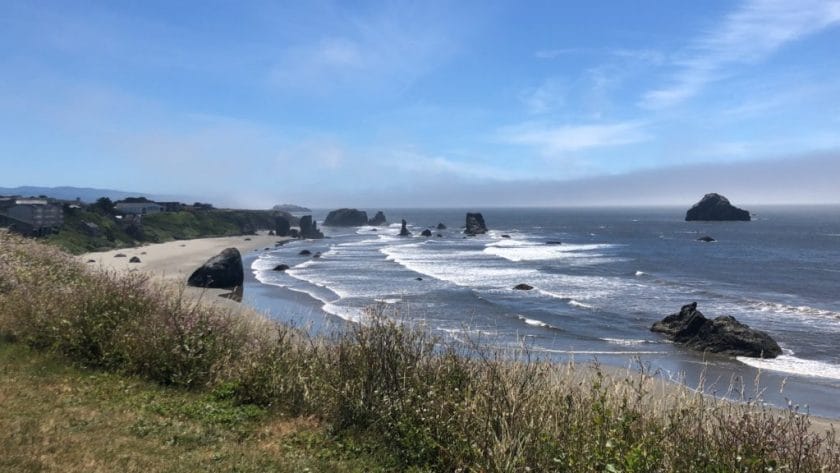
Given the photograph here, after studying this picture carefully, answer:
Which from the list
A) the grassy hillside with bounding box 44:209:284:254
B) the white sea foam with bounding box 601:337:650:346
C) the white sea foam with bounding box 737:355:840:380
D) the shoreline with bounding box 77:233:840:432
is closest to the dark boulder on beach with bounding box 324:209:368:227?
the grassy hillside with bounding box 44:209:284:254

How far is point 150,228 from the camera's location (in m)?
94.9

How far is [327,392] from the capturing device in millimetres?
8352

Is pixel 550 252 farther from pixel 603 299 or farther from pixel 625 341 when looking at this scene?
pixel 625 341

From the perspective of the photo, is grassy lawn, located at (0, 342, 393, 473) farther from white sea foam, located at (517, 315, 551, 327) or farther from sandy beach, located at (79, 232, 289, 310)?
sandy beach, located at (79, 232, 289, 310)

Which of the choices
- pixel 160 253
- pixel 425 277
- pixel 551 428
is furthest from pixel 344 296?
pixel 160 253

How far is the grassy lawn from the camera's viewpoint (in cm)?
612

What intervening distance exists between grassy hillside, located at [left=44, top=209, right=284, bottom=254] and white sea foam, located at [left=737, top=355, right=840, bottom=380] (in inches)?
1826

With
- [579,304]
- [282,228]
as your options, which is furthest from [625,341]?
[282,228]

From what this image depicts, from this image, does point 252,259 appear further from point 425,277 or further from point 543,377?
point 543,377

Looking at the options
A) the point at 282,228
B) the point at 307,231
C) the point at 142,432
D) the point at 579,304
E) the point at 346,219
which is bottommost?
the point at 579,304

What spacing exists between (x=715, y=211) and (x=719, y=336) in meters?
164

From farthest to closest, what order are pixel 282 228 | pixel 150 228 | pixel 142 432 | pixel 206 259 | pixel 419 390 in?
pixel 282 228 < pixel 150 228 < pixel 206 259 < pixel 419 390 < pixel 142 432

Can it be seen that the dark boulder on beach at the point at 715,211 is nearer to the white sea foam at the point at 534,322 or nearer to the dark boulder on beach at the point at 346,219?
the dark boulder on beach at the point at 346,219

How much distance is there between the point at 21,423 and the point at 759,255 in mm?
77375
